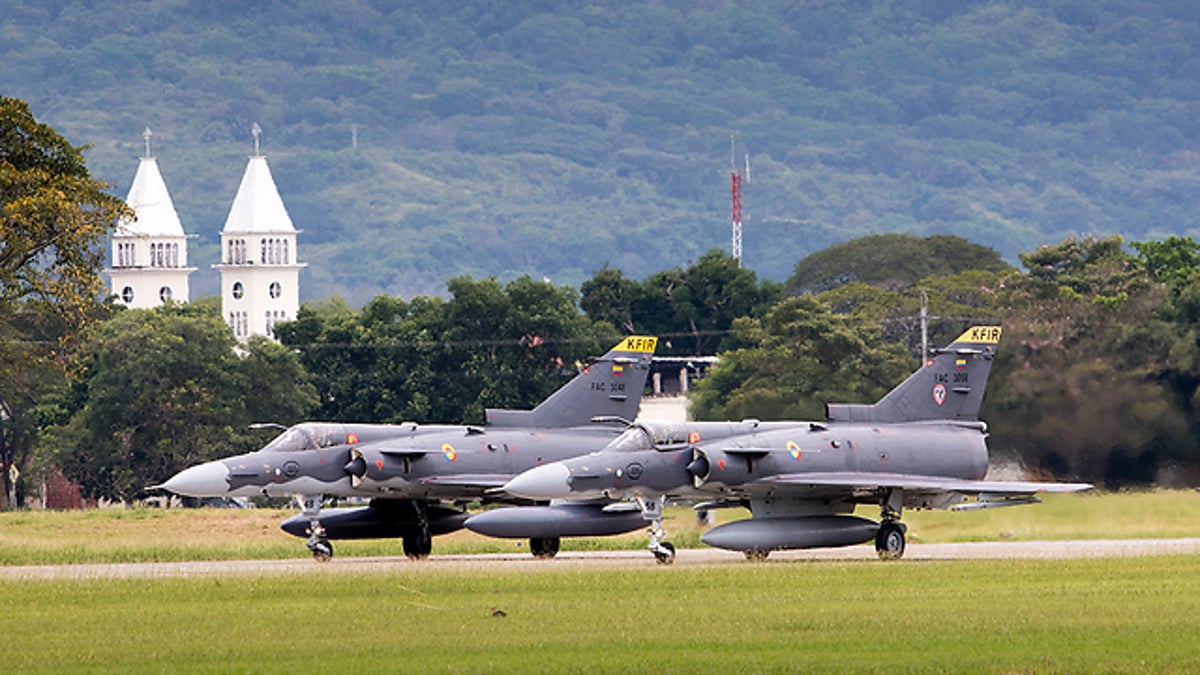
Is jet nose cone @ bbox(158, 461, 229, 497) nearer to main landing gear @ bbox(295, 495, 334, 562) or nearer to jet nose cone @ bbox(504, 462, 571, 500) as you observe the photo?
main landing gear @ bbox(295, 495, 334, 562)

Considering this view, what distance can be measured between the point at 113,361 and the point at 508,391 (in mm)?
16797

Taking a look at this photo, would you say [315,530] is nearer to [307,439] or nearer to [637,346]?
[307,439]

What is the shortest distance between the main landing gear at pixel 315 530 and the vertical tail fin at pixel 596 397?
3986mm

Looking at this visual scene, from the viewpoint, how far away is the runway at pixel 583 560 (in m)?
30.6

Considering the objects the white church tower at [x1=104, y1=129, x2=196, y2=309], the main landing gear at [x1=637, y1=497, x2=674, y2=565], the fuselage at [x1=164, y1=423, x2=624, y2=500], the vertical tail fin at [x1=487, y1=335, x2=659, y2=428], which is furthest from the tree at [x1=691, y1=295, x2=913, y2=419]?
the white church tower at [x1=104, y1=129, x2=196, y2=309]

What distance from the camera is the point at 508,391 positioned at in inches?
3506

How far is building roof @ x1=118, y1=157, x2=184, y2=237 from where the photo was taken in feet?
597

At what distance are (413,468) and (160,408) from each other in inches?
1807

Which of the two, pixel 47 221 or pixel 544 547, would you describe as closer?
pixel 544 547

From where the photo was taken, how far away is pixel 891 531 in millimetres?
32750

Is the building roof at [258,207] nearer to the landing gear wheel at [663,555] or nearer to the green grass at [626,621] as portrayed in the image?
the landing gear wheel at [663,555]

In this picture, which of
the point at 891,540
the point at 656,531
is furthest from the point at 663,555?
the point at 891,540

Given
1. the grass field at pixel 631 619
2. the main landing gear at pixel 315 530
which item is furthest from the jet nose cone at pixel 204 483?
the grass field at pixel 631 619

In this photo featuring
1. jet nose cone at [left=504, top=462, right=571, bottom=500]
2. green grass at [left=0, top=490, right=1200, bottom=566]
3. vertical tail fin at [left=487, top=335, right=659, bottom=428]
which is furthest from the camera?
vertical tail fin at [left=487, top=335, right=659, bottom=428]
